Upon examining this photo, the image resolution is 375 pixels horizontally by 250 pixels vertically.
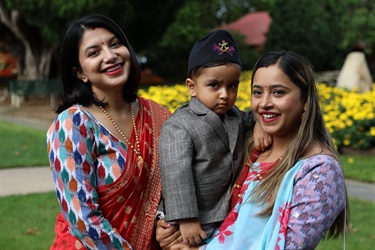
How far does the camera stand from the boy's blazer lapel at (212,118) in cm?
231

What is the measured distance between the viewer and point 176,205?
7.25 ft

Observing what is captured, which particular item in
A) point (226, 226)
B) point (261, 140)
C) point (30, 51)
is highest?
point (261, 140)

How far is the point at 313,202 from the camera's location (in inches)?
76.8

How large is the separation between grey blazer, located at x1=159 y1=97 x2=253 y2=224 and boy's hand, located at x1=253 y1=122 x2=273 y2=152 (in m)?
0.08

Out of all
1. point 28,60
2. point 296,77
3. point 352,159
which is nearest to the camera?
point 296,77

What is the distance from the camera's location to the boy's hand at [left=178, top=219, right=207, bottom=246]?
87.4 inches

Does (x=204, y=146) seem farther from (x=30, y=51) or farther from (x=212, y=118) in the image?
(x=30, y=51)

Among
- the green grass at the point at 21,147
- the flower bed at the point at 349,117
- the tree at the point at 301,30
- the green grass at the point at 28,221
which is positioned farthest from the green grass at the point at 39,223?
the tree at the point at 301,30

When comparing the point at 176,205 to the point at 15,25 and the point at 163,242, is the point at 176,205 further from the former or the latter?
the point at 15,25

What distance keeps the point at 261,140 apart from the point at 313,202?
43 centimetres

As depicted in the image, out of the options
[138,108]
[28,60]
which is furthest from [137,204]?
[28,60]

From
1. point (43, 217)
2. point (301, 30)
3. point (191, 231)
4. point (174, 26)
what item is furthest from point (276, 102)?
point (174, 26)

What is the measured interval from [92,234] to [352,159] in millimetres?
7265

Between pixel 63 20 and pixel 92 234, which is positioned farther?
pixel 63 20
